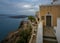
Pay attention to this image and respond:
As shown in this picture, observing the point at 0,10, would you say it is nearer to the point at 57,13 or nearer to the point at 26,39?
the point at 26,39

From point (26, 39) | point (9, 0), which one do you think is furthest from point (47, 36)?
point (9, 0)

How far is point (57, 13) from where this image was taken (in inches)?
285

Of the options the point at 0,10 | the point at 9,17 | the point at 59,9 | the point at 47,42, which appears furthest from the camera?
the point at 59,9

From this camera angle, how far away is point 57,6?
23.7 feet

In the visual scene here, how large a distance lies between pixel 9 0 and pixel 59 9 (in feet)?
14.6

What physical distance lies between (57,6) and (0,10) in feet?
16.8

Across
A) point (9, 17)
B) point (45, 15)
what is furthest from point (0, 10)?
point (45, 15)

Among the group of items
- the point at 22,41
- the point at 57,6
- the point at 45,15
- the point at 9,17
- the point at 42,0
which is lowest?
the point at 22,41

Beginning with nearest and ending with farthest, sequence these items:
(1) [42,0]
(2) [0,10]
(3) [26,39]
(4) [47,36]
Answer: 1. (2) [0,10]
2. (4) [47,36]
3. (3) [26,39]
4. (1) [42,0]

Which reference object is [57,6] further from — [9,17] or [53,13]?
[9,17]

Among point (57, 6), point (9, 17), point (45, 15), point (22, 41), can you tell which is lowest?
point (22, 41)

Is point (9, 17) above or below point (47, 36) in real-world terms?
above

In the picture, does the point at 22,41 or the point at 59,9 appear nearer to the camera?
the point at 22,41

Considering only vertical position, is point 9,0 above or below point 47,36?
above
